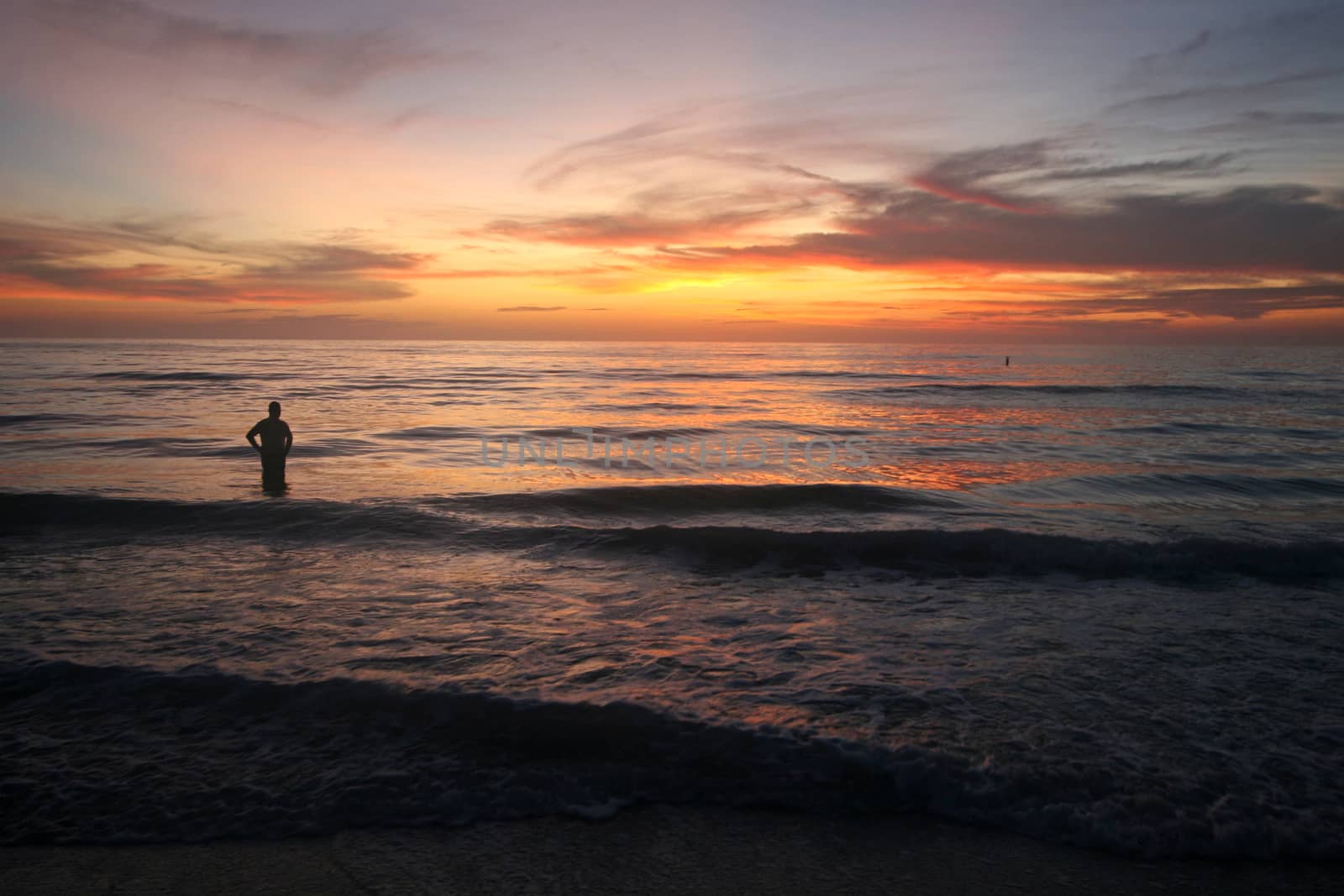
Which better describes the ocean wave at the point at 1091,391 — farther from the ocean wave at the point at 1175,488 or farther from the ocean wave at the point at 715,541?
the ocean wave at the point at 715,541

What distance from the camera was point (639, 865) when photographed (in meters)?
3.81

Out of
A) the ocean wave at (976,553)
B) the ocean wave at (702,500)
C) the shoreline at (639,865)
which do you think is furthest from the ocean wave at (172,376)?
the shoreline at (639,865)

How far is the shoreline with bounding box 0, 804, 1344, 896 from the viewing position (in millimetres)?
3621

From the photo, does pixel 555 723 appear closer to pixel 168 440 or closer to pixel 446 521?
pixel 446 521

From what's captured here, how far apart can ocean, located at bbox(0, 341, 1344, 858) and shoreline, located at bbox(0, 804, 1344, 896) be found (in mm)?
151

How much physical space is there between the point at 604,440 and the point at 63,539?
49.9 feet

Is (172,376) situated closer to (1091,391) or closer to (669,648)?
(669,648)

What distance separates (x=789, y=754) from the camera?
475 centimetres

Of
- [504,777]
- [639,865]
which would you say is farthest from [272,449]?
[639,865]

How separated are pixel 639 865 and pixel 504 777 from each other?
3.89ft

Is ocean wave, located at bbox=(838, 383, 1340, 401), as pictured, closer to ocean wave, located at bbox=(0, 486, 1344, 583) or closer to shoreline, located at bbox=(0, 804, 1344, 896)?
ocean wave, located at bbox=(0, 486, 1344, 583)

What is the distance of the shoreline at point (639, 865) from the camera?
362 cm

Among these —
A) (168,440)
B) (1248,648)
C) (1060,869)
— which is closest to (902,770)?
(1060,869)

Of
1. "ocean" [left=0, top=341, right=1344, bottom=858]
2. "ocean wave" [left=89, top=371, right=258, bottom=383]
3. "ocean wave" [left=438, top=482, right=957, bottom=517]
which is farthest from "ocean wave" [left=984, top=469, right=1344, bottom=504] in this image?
"ocean wave" [left=89, top=371, right=258, bottom=383]
